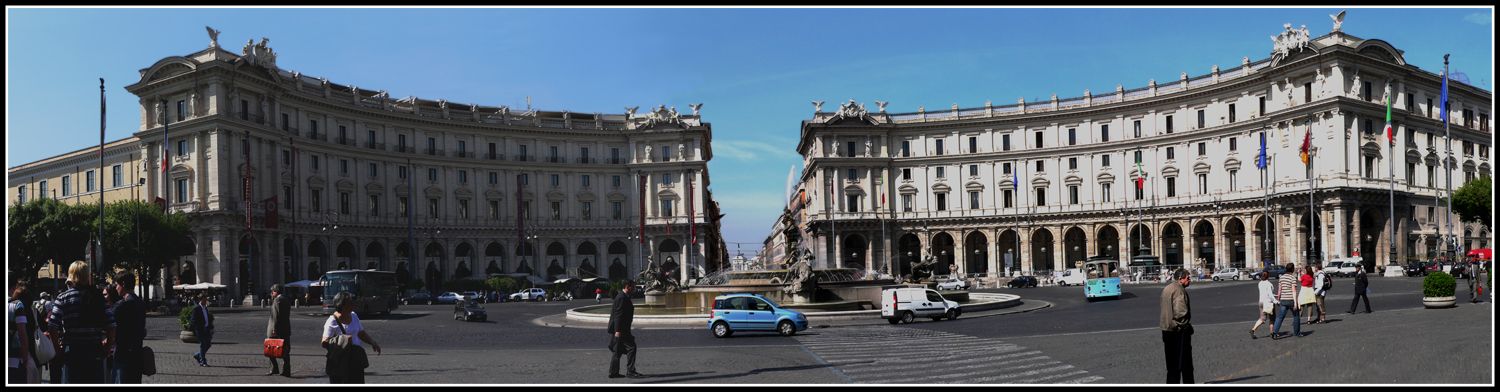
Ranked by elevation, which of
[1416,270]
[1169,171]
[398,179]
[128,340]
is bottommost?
[1416,270]

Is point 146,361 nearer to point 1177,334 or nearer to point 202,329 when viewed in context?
point 202,329

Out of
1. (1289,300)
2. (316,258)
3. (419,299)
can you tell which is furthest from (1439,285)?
(316,258)

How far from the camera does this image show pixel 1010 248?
97.1m

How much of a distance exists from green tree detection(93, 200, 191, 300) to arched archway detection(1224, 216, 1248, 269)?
74117mm

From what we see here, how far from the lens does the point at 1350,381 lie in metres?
12.8

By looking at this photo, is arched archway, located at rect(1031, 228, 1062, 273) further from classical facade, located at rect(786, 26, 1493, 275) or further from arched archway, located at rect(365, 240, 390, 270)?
arched archway, located at rect(365, 240, 390, 270)

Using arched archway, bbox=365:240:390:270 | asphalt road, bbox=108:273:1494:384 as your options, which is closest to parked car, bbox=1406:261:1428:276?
asphalt road, bbox=108:273:1494:384

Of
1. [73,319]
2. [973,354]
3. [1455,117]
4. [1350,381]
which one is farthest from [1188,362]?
[1455,117]

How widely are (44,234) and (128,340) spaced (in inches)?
2120

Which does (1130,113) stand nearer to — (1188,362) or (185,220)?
(185,220)

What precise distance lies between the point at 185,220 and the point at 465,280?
768 inches

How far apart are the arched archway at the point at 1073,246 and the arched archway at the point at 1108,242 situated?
4.20 feet

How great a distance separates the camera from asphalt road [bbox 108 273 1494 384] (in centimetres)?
1479

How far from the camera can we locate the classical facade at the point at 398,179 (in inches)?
2724
